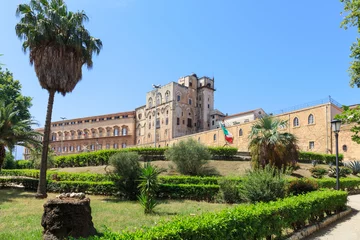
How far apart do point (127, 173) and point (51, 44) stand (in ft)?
29.4

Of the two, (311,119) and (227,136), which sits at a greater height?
(311,119)

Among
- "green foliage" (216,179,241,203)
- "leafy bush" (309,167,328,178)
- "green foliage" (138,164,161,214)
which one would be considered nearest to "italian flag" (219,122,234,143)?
"leafy bush" (309,167,328,178)

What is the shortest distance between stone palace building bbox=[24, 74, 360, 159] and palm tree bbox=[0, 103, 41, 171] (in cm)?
2234

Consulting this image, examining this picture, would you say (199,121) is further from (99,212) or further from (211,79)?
(99,212)

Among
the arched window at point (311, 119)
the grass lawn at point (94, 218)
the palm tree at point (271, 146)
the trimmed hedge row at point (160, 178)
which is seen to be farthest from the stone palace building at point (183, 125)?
the grass lawn at point (94, 218)

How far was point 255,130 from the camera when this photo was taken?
826 inches


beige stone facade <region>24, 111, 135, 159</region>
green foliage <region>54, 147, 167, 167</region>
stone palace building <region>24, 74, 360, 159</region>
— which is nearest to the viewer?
green foliage <region>54, 147, 167, 167</region>

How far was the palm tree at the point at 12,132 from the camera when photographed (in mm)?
17406

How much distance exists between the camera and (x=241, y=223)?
5301mm

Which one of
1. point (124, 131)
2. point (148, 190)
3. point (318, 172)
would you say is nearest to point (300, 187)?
Answer: point (148, 190)

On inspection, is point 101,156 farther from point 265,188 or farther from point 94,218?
point 265,188

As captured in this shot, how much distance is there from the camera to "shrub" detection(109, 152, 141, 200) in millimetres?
15891

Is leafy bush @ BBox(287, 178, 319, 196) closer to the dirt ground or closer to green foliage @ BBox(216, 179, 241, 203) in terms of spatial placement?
green foliage @ BBox(216, 179, 241, 203)

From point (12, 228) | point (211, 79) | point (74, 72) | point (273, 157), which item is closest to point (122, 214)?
point (12, 228)
